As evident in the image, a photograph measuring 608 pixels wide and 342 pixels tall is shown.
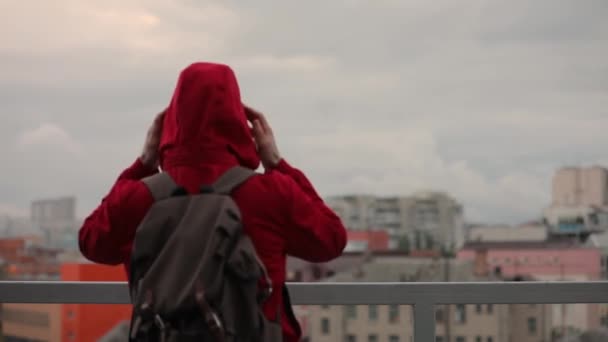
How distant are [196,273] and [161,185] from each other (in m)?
0.20

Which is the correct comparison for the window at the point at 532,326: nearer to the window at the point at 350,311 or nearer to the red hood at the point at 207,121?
the window at the point at 350,311

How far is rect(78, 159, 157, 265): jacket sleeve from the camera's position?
1.75 meters

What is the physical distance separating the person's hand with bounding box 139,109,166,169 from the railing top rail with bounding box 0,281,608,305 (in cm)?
72

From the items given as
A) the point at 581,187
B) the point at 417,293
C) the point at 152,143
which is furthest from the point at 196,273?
the point at 581,187

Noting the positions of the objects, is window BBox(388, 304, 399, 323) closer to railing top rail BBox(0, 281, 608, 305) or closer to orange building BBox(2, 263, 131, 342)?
railing top rail BBox(0, 281, 608, 305)

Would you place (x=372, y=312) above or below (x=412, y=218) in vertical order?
Answer: above

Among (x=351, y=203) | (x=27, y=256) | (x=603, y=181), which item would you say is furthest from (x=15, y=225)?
(x=603, y=181)

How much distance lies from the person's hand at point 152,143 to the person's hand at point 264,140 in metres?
0.16

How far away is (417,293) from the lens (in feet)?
8.24

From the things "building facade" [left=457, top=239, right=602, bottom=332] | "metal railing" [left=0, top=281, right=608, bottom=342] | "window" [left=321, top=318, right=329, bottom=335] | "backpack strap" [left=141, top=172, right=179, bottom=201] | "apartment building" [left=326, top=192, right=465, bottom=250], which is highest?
"backpack strap" [left=141, top=172, right=179, bottom=201]

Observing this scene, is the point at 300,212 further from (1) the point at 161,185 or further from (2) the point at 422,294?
(2) the point at 422,294

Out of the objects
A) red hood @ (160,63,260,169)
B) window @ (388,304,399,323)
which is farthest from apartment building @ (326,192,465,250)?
red hood @ (160,63,260,169)

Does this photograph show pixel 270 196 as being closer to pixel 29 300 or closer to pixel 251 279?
pixel 251 279

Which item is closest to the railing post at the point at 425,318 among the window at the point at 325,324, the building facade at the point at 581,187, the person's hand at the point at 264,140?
the window at the point at 325,324
